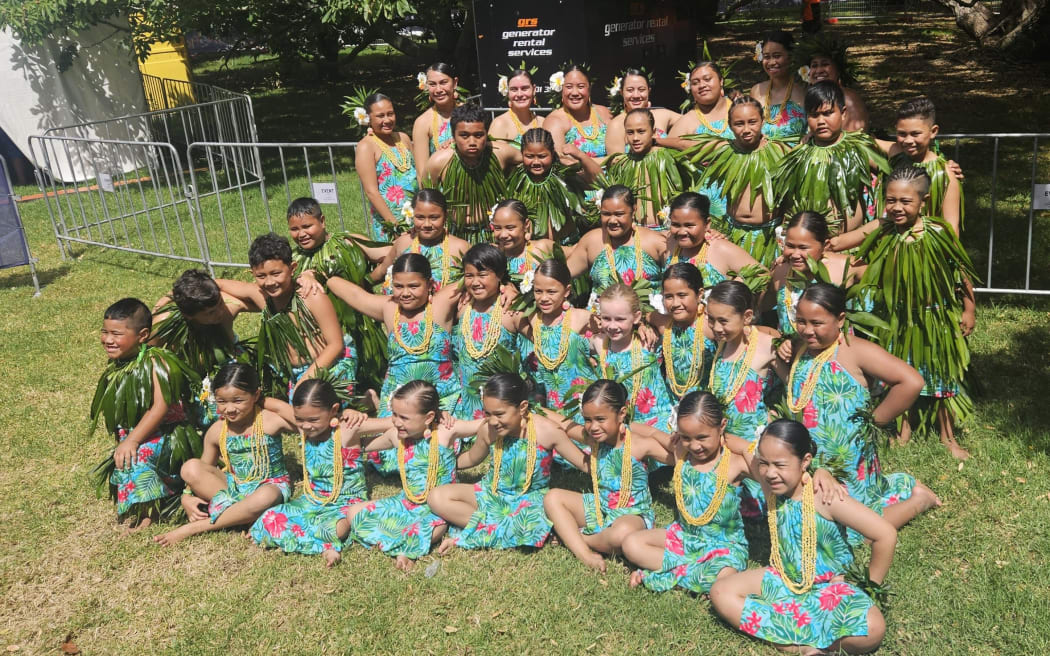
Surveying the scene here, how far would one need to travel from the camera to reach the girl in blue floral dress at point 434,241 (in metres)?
5.71

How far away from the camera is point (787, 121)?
666cm

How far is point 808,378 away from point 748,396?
367 mm

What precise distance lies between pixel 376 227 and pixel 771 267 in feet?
11.3

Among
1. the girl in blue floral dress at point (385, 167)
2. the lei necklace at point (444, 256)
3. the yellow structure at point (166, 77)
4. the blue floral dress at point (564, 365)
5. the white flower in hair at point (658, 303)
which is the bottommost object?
the blue floral dress at point (564, 365)

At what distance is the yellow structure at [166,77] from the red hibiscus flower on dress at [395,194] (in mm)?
11227

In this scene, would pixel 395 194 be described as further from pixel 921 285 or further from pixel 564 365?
pixel 921 285

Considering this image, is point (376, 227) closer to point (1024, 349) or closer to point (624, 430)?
point (624, 430)

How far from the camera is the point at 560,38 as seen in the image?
10250mm

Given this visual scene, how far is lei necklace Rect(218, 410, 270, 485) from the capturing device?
5.02 meters

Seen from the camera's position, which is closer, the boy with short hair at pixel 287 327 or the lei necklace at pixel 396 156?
the boy with short hair at pixel 287 327

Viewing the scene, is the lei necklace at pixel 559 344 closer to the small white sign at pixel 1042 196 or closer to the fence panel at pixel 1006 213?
the fence panel at pixel 1006 213

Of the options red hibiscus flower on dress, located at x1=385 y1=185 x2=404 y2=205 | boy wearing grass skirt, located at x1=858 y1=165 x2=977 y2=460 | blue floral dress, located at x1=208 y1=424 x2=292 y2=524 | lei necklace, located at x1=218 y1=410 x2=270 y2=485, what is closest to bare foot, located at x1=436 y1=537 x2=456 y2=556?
blue floral dress, located at x1=208 y1=424 x2=292 y2=524

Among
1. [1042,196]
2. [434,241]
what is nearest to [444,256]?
[434,241]

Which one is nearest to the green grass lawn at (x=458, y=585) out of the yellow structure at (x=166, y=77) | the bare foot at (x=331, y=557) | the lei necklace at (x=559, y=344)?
the bare foot at (x=331, y=557)
